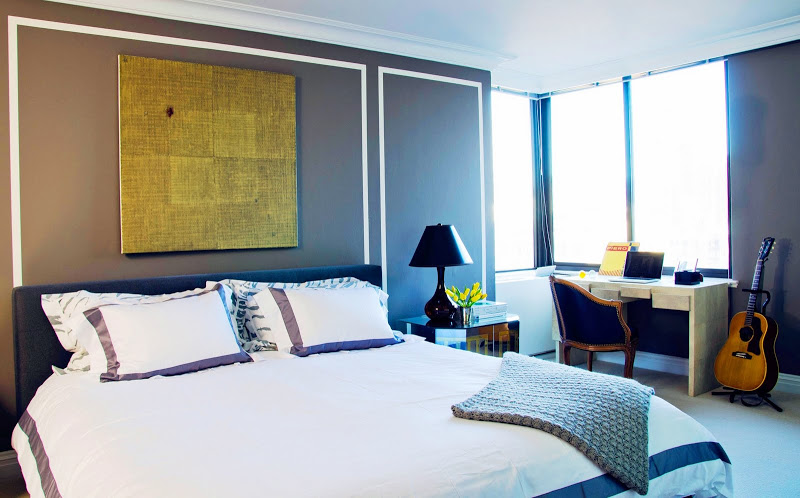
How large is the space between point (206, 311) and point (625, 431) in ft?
6.35

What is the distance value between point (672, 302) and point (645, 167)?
138 centimetres

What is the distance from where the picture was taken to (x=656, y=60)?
477cm

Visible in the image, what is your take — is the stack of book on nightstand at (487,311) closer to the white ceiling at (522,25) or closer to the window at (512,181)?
the window at (512,181)

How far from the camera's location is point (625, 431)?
6.41 ft

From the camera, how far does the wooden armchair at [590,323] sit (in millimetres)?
4004

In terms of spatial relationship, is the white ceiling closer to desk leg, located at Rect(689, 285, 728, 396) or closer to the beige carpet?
desk leg, located at Rect(689, 285, 728, 396)

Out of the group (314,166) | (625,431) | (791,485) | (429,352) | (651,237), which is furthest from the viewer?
(651,237)

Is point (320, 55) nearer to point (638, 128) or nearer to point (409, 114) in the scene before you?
point (409, 114)

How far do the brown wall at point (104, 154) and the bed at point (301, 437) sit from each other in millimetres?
303

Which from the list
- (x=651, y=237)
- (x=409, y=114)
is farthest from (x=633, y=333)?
(x=409, y=114)

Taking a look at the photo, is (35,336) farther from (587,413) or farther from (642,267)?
(642,267)

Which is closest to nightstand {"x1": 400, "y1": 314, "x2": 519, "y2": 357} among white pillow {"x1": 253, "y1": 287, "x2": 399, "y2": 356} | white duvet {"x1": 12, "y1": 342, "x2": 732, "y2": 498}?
white pillow {"x1": 253, "y1": 287, "x2": 399, "y2": 356}

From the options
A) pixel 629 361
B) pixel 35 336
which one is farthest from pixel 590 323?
pixel 35 336

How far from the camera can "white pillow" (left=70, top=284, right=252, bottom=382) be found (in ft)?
8.67
